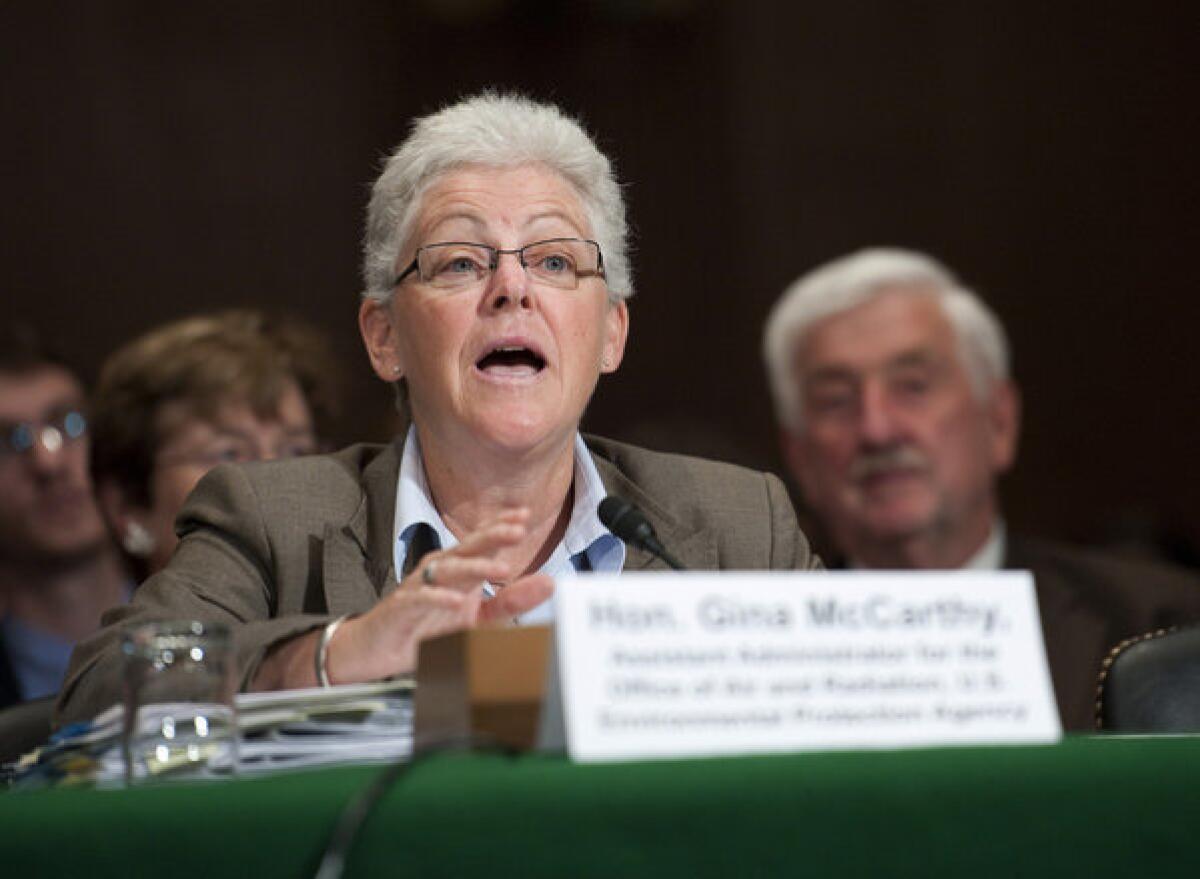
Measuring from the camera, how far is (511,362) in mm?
2201

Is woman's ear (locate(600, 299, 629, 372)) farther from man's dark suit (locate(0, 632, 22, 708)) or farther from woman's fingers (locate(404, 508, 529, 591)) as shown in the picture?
man's dark suit (locate(0, 632, 22, 708))

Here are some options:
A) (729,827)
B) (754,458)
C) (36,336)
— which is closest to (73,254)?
(36,336)

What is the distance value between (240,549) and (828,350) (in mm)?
2170

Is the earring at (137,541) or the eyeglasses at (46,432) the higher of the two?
the eyeglasses at (46,432)

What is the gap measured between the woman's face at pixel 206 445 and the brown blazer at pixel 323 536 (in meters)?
0.88

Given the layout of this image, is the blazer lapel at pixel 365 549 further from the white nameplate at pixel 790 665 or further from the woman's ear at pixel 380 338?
the white nameplate at pixel 790 665

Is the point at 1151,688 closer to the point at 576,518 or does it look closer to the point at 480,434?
the point at 576,518

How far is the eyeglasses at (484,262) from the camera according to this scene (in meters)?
2.19

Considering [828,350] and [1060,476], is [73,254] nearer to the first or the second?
[828,350]

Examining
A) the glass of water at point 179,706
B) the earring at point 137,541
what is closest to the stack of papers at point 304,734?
the glass of water at point 179,706

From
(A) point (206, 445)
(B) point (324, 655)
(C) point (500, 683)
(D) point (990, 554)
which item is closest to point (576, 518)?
(B) point (324, 655)

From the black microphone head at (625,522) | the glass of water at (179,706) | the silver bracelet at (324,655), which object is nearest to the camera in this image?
the glass of water at (179,706)

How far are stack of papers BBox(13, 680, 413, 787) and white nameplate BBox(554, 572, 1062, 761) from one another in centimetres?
28

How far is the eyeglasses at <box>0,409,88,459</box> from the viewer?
12.4 feet
